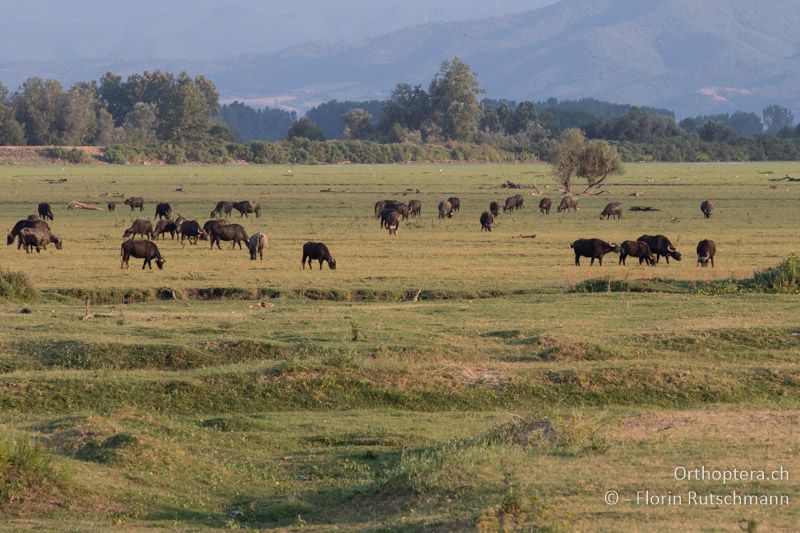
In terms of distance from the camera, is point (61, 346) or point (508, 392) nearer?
point (508, 392)

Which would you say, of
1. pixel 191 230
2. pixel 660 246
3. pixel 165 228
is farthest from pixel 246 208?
pixel 660 246

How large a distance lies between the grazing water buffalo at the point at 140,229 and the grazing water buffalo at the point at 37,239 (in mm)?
3226

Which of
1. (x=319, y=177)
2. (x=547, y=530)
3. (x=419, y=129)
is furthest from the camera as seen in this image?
(x=419, y=129)

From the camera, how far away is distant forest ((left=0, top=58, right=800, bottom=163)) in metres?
136

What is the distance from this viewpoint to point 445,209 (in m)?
51.2

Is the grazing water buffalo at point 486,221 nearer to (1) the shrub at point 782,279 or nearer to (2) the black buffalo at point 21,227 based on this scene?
(2) the black buffalo at point 21,227

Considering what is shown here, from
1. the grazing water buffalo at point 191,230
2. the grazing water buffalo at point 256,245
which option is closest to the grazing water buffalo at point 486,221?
the grazing water buffalo at point 191,230

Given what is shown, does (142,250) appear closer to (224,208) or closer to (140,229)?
(140,229)

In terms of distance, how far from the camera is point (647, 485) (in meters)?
10.7

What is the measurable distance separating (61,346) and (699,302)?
11.7 metres

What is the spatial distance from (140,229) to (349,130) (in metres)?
126

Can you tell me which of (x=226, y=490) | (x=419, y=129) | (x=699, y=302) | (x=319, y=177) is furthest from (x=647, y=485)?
(x=419, y=129)

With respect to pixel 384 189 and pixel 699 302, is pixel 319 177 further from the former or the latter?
Result: pixel 699 302

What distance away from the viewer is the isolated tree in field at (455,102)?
15450cm
